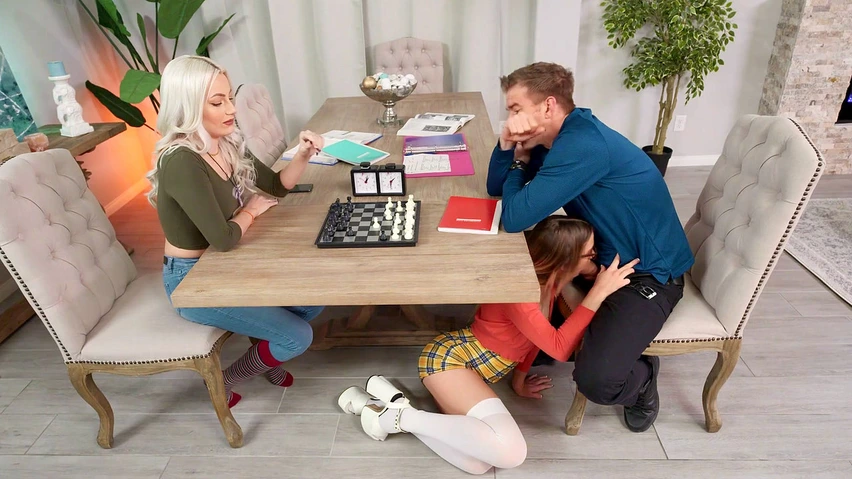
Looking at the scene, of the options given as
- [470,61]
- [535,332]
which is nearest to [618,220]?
[535,332]

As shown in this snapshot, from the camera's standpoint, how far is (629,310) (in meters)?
1.48

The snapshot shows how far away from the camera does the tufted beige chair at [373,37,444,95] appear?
3.10 metres

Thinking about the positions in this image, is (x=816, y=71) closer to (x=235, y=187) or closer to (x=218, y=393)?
(x=235, y=187)

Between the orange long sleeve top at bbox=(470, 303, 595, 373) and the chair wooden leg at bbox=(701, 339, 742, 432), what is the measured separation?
41cm

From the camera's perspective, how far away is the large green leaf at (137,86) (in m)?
2.67

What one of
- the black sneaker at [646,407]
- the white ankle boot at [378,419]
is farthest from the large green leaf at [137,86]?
the black sneaker at [646,407]

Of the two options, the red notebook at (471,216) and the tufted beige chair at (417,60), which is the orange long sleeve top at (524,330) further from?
the tufted beige chair at (417,60)

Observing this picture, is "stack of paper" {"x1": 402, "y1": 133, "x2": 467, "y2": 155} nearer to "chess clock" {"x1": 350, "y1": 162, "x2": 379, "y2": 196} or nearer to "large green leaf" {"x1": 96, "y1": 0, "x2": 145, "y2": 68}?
"chess clock" {"x1": 350, "y1": 162, "x2": 379, "y2": 196}

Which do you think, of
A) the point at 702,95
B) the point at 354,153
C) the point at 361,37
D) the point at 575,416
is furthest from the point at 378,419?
the point at 702,95

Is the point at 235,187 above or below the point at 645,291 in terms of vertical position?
above

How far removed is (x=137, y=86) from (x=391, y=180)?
5.79 ft

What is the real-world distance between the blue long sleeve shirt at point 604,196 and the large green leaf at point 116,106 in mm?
2443

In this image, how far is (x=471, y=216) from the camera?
4.97ft

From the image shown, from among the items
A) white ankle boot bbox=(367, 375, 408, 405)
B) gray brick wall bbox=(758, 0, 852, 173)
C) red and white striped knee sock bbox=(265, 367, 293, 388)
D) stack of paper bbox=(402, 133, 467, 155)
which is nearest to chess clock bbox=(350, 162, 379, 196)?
stack of paper bbox=(402, 133, 467, 155)
